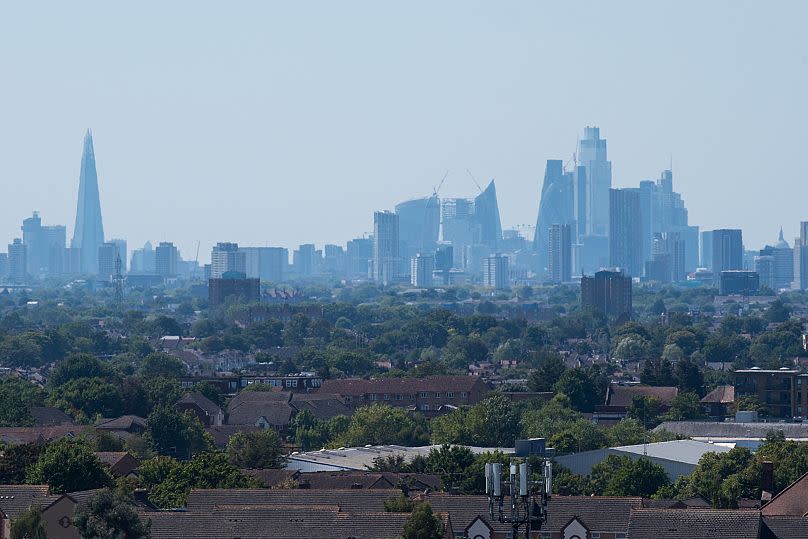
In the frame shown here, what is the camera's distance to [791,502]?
37.7 m

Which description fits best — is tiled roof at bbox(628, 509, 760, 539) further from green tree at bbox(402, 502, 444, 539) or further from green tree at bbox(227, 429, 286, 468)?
green tree at bbox(227, 429, 286, 468)

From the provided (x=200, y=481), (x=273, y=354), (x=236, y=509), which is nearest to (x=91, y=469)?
(x=200, y=481)

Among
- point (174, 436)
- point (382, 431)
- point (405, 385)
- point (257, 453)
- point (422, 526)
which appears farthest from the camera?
point (405, 385)

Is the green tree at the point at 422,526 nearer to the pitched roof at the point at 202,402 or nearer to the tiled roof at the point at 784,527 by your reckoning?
the tiled roof at the point at 784,527

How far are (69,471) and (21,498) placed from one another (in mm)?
5250

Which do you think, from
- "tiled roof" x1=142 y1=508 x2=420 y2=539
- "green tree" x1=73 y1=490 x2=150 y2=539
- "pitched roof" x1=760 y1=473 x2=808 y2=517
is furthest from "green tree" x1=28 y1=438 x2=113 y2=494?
"pitched roof" x1=760 y1=473 x2=808 y2=517

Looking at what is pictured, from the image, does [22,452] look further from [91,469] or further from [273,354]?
[273,354]

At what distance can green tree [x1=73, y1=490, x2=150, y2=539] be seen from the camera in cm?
3275

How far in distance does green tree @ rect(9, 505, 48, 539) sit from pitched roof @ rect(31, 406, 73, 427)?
3388cm

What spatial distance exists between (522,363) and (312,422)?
48.5m

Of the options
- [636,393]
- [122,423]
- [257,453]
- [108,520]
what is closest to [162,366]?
[636,393]

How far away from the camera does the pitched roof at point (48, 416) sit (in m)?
67.4

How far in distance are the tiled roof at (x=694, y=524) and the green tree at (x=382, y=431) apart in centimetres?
2786

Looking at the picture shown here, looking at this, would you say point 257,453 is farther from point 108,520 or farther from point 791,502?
point 108,520
